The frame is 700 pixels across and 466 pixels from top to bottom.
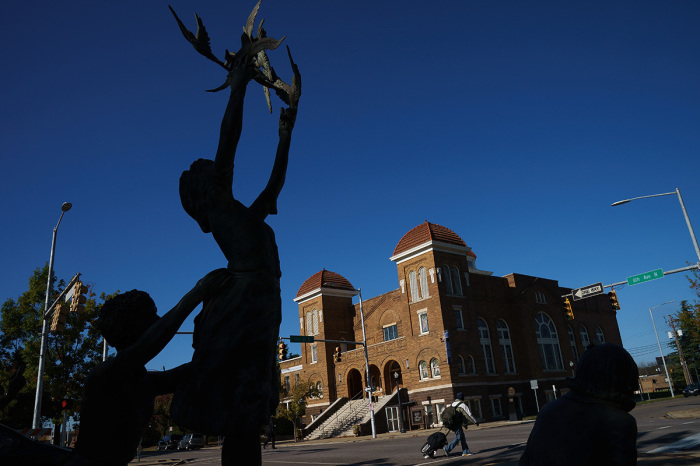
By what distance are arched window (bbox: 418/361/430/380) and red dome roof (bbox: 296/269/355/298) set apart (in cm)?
1351

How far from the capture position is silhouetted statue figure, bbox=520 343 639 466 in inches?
74.8

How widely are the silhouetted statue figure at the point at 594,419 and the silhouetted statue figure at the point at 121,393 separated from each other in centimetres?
161

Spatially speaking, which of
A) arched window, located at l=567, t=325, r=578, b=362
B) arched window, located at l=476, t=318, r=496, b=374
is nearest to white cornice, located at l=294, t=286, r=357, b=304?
arched window, located at l=476, t=318, r=496, b=374

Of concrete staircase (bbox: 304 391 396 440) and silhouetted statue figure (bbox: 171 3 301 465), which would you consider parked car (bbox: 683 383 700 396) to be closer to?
concrete staircase (bbox: 304 391 396 440)

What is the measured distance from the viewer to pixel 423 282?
41.0 m

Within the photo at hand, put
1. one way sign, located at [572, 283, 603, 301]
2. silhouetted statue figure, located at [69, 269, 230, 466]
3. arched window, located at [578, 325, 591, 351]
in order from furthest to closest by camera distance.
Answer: arched window, located at [578, 325, 591, 351] → one way sign, located at [572, 283, 603, 301] → silhouetted statue figure, located at [69, 269, 230, 466]

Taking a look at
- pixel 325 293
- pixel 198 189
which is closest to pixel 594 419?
pixel 198 189

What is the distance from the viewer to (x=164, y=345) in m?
2.20

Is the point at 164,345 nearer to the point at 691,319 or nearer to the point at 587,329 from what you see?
the point at 691,319

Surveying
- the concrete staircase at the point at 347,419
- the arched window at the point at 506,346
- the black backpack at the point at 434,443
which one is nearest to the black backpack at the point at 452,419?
the black backpack at the point at 434,443

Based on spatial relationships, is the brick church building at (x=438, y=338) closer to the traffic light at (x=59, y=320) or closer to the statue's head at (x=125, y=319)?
the traffic light at (x=59, y=320)

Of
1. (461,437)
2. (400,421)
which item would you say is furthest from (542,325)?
(461,437)

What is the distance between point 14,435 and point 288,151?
4.39m

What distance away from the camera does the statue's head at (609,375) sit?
1981mm
